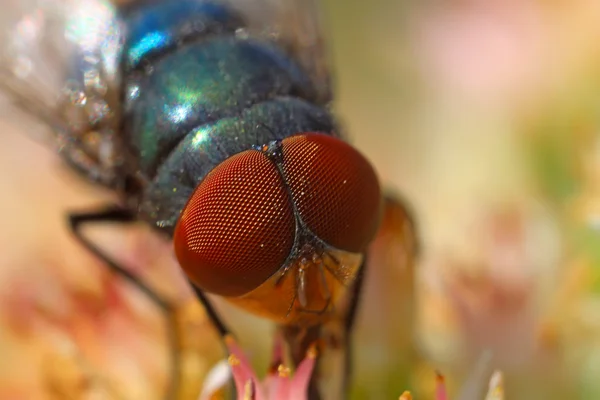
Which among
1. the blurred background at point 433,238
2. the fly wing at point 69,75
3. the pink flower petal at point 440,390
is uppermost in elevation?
the fly wing at point 69,75

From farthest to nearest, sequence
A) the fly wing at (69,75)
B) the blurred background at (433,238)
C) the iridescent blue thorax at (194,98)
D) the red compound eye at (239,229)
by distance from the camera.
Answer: the blurred background at (433,238) → the fly wing at (69,75) → the iridescent blue thorax at (194,98) → the red compound eye at (239,229)

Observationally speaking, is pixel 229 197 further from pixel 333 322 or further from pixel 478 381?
pixel 478 381

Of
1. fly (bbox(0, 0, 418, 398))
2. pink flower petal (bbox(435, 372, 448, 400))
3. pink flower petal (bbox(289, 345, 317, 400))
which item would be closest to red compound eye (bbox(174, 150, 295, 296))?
fly (bbox(0, 0, 418, 398))

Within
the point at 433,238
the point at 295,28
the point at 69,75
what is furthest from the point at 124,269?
the point at 433,238

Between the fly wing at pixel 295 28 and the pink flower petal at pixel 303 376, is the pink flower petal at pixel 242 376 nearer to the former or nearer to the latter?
the pink flower petal at pixel 303 376

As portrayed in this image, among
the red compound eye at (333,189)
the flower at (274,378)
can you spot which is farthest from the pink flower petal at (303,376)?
the red compound eye at (333,189)

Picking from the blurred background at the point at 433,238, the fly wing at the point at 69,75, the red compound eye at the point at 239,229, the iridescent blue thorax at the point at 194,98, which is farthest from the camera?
the blurred background at the point at 433,238
